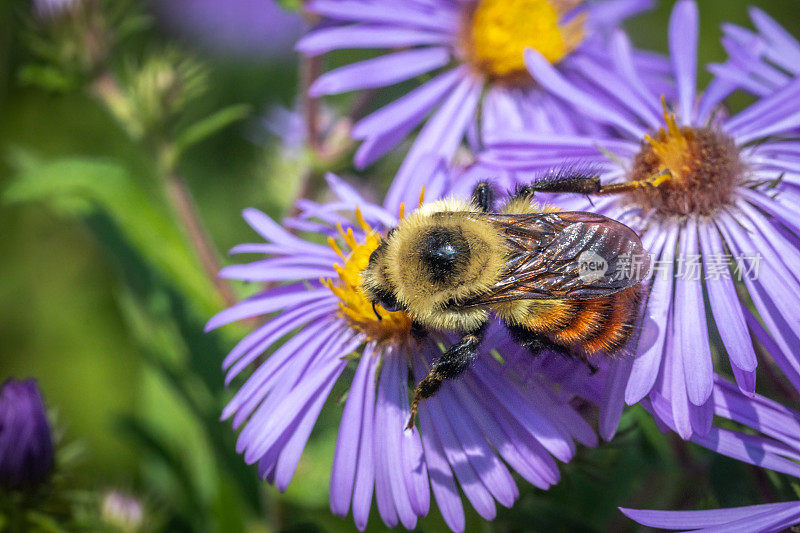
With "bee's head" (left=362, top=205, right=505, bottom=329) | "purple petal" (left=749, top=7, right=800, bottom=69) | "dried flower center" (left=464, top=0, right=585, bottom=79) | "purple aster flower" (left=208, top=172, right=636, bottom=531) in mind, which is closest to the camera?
"purple aster flower" (left=208, top=172, right=636, bottom=531)

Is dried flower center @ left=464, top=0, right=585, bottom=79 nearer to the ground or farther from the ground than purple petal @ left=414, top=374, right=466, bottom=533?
farther from the ground

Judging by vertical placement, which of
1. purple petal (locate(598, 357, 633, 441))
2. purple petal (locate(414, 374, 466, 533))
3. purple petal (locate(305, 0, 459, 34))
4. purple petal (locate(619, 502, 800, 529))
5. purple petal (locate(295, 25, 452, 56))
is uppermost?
purple petal (locate(305, 0, 459, 34))

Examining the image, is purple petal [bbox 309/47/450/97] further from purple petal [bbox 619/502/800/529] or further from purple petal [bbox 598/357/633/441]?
purple petal [bbox 619/502/800/529]

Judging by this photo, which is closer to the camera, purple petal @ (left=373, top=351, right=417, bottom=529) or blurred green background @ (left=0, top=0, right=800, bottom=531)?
purple petal @ (left=373, top=351, right=417, bottom=529)

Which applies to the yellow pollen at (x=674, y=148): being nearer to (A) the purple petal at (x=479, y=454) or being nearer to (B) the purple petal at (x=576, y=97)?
(B) the purple petal at (x=576, y=97)

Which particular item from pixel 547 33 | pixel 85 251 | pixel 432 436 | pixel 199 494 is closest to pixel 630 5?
pixel 547 33

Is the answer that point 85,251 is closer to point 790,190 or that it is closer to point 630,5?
point 630,5

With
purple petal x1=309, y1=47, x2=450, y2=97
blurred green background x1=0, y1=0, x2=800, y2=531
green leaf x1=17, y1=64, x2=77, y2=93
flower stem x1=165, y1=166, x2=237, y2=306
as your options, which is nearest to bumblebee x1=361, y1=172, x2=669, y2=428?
blurred green background x1=0, y1=0, x2=800, y2=531
